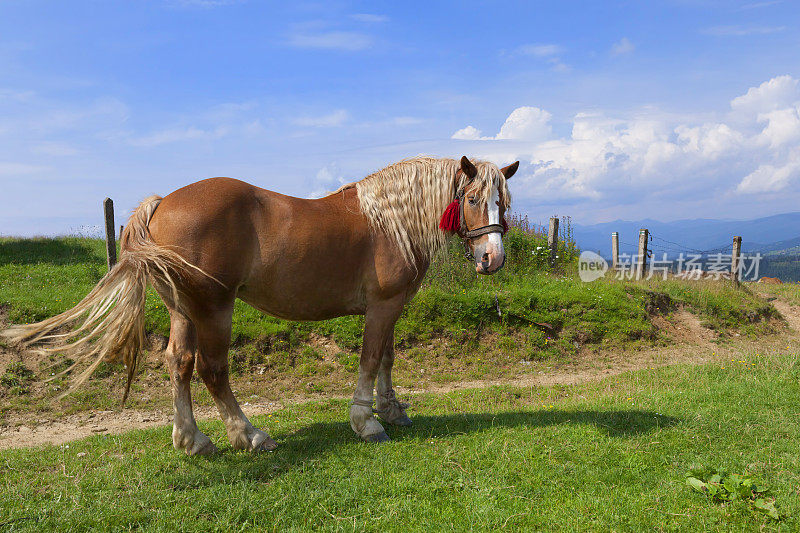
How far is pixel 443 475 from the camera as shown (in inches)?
156

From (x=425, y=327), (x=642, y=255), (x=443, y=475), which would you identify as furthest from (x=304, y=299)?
(x=642, y=255)

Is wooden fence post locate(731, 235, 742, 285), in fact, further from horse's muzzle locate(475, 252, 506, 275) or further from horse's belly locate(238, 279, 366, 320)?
horse's belly locate(238, 279, 366, 320)

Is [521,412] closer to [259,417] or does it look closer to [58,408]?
[259,417]

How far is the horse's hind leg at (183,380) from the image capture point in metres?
4.32

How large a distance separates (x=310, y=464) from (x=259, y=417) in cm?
219

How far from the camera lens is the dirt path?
6000mm

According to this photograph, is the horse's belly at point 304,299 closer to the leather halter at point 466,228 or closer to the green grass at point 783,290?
the leather halter at point 466,228

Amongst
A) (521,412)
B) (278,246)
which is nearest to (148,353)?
(278,246)

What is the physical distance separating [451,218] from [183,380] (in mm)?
2746

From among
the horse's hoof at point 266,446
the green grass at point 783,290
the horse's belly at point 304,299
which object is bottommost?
the green grass at point 783,290

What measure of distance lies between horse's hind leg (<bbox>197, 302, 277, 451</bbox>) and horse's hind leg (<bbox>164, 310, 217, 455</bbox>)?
112 mm

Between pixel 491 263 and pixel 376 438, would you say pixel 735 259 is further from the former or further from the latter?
pixel 376 438

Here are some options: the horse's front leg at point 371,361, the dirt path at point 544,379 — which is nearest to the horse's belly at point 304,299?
the horse's front leg at point 371,361

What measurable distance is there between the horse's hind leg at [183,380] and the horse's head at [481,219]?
8.09ft
